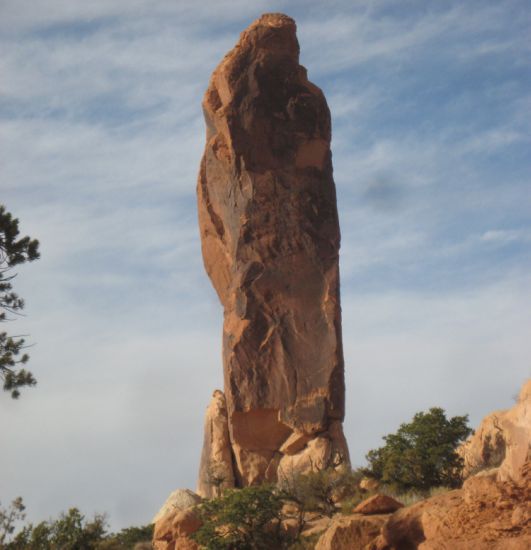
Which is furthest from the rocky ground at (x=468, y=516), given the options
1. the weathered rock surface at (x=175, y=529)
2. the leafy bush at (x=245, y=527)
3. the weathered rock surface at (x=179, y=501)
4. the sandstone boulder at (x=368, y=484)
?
the weathered rock surface at (x=179, y=501)

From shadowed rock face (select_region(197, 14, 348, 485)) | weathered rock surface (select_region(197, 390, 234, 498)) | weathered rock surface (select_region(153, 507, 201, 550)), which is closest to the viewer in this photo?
weathered rock surface (select_region(153, 507, 201, 550))

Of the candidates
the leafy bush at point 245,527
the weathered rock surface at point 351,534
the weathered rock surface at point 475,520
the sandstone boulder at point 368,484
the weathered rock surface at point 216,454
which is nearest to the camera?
the weathered rock surface at point 475,520

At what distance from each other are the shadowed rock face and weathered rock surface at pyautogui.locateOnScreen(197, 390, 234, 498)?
39cm

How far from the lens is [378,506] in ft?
76.3

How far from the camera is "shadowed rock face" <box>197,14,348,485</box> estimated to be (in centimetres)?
3428

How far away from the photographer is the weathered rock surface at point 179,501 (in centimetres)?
3222

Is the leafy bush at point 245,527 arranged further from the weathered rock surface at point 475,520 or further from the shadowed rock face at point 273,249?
the shadowed rock face at point 273,249

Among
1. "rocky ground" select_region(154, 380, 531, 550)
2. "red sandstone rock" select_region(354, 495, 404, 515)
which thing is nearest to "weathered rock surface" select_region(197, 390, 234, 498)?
"red sandstone rock" select_region(354, 495, 404, 515)

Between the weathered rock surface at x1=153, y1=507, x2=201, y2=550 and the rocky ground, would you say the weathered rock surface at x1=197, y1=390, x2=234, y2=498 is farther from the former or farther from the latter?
the rocky ground

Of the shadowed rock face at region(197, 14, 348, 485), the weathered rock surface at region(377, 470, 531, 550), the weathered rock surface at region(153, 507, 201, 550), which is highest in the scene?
the shadowed rock face at region(197, 14, 348, 485)

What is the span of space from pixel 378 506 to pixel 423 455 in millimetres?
8652

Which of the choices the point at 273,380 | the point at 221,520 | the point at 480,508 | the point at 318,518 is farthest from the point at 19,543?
the point at 480,508

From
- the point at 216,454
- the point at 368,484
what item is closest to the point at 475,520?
the point at 368,484

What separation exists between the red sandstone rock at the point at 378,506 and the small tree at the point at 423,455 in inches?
289
